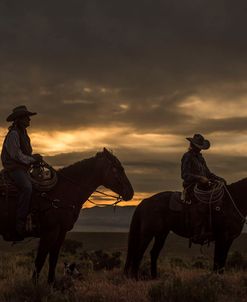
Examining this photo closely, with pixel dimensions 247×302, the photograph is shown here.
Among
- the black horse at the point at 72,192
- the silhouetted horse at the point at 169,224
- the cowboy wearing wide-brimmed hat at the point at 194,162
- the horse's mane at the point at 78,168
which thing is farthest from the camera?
the cowboy wearing wide-brimmed hat at the point at 194,162

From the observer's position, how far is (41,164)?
10875 millimetres

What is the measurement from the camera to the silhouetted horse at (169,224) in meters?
13.1

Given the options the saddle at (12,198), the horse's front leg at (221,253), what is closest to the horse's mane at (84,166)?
the saddle at (12,198)

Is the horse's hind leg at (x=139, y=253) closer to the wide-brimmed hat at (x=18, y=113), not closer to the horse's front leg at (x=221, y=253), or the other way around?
the horse's front leg at (x=221, y=253)

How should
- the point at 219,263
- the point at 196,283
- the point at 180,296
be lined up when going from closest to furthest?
1. the point at 180,296
2. the point at 196,283
3. the point at 219,263

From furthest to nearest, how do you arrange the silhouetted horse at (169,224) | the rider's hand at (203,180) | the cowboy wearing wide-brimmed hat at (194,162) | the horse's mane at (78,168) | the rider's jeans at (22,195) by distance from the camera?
the cowboy wearing wide-brimmed hat at (194,162) < the rider's hand at (203,180) < the silhouetted horse at (169,224) < the horse's mane at (78,168) < the rider's jeans at (22,195)

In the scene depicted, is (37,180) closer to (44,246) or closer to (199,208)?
(44,246)

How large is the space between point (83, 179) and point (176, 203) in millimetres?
3421

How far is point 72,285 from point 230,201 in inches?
206

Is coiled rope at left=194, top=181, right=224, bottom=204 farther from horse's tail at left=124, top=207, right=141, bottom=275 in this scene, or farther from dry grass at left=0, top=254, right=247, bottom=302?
dry grass at left=0, top=254, right=247, bottom=302

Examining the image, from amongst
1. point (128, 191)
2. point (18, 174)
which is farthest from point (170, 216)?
point (18, 174)

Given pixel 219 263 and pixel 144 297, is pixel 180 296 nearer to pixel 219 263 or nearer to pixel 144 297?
pixel 144 297

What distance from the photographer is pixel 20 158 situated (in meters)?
10.5

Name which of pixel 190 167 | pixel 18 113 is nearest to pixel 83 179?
pixel 18 113
